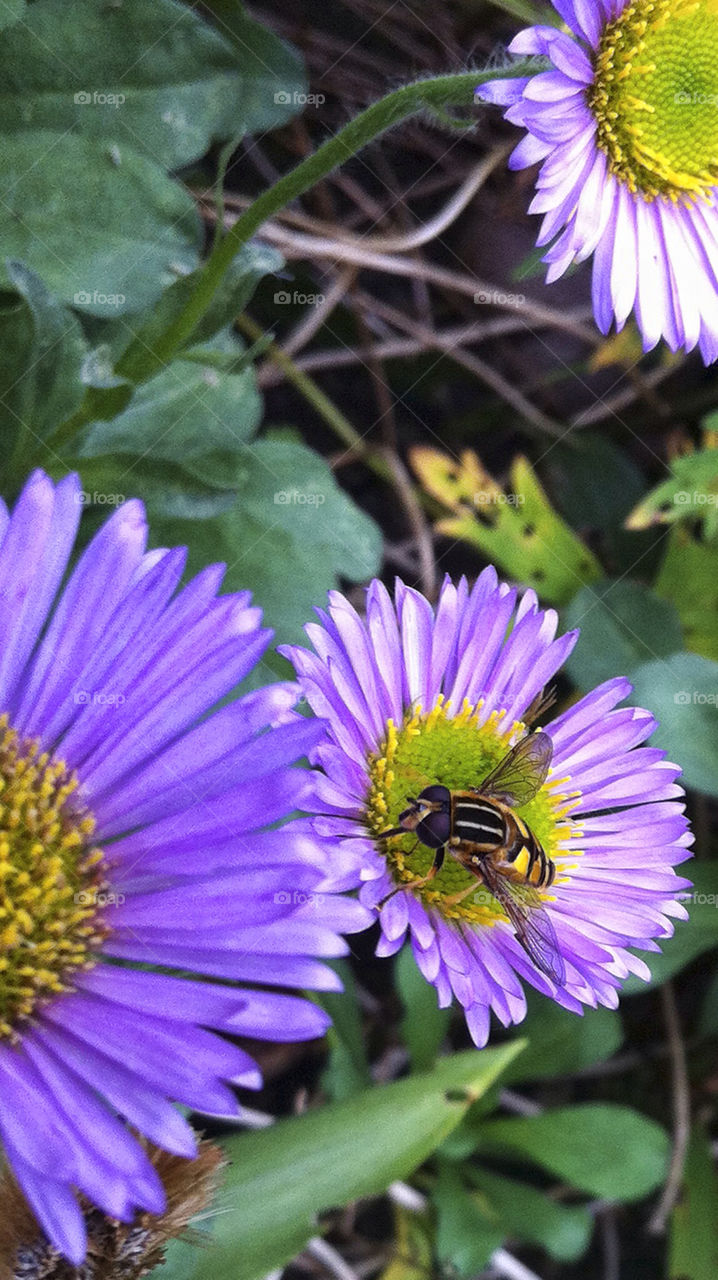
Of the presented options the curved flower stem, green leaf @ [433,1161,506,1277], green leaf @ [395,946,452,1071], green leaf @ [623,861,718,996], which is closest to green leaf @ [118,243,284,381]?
the curved flower stem

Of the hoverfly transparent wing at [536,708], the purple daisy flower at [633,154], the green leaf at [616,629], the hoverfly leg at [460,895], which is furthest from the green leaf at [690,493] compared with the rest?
the hoverfly leg at [460,895]

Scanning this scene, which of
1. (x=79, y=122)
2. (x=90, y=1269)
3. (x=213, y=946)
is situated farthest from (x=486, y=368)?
(x=90, y=1269)

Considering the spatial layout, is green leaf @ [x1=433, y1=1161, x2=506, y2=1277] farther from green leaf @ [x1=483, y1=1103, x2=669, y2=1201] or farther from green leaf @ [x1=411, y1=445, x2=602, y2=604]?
green leaf @ [x1=411, y1=445, x2=602, y2=604]

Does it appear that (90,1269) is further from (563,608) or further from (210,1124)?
(563,608)

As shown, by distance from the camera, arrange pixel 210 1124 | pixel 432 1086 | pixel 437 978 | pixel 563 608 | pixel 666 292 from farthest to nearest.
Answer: pixel 563 608, pixel 210 1124, pixel 432 1086, pixel 666 292, pixel 437 978

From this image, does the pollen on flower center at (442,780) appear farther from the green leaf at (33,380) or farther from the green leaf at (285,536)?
the green leaf at (33,380)

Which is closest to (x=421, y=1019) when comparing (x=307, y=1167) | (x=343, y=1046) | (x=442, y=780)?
(x=343, y=1046)

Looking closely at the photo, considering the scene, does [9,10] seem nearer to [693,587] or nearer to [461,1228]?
[693,587]

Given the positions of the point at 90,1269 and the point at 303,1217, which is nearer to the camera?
the point at 90,1269
